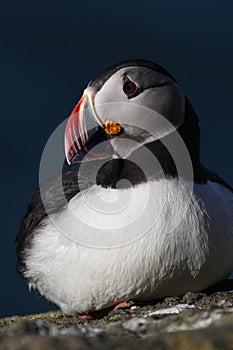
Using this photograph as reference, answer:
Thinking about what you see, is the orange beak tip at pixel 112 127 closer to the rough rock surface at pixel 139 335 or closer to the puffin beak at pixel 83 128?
the puffin beak at pixel 83 128

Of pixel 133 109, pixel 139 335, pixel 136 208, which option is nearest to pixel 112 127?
pixel 133 109

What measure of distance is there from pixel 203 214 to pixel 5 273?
20.4 feet

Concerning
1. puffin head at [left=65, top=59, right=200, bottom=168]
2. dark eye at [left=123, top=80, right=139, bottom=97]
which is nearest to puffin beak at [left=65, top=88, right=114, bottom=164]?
puffin head at [left=65, top=59, right=200, bottom=168]

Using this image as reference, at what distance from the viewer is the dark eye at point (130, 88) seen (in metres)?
5.57

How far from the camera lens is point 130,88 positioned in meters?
5.57

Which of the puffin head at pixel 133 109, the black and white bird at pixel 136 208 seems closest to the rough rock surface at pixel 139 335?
the black and white bird at pixel 136 208

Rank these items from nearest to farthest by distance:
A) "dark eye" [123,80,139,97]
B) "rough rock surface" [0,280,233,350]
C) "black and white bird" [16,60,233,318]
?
"rough rock surface" [0,280,233,350] → "black and white bird" [16,60,233,318] → "dark eye" [123,80,139,97]

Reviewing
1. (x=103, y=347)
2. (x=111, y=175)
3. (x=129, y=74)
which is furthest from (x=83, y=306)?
(x=103, y=347)

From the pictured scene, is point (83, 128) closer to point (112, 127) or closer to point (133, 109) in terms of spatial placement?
point (112, 127)

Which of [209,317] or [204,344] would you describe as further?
[209,317]

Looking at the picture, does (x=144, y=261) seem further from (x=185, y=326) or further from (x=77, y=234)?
(x=185, y=326)

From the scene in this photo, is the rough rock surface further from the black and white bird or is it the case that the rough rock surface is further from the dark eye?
the dark eye

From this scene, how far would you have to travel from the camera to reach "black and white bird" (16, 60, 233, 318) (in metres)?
5.41

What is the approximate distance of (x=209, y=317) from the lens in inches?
115
